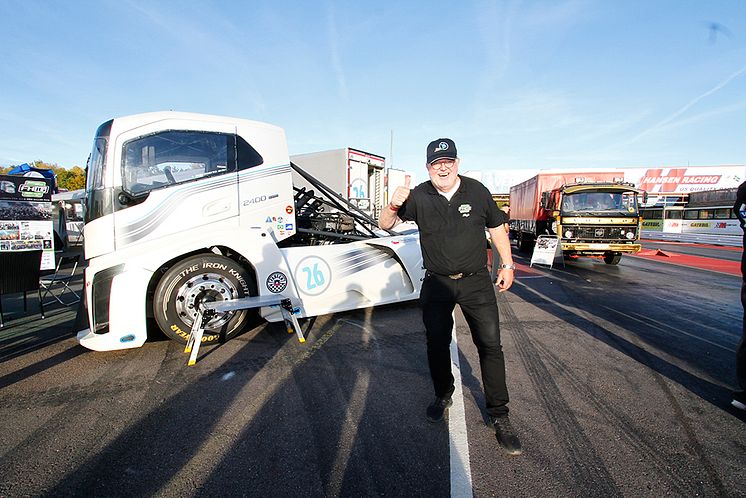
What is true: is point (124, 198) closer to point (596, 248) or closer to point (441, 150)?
point (441, 150)

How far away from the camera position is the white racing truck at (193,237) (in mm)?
3342

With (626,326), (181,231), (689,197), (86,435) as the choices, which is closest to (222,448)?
(86,435)

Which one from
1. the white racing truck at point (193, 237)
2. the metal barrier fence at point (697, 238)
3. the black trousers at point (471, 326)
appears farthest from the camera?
the metal barrier fence at point (697, 238)

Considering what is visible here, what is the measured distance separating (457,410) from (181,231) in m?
3.12

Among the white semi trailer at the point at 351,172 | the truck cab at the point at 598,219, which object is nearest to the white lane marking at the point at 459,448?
the truck cab at the point at 598,219

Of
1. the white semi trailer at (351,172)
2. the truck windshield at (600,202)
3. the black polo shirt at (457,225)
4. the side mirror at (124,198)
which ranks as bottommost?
the black polo shirt at (457,225)

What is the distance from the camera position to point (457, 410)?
251cm

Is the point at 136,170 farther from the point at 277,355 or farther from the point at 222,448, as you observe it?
the point at 222,448

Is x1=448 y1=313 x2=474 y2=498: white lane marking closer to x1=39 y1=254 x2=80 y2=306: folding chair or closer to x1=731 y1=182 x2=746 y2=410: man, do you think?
x1=731 y1=182 x2=746 y2=410: man

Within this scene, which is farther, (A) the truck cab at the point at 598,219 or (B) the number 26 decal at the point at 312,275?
(A) the truck cab at the point at 598,219

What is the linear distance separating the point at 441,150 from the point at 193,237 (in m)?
2.70

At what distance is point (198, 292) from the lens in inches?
142

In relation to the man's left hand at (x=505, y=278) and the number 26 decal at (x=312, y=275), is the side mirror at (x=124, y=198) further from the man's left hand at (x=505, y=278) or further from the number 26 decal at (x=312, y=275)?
the man's left hand at (x=505, y=278)

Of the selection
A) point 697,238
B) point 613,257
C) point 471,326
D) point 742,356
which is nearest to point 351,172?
point 613,257
